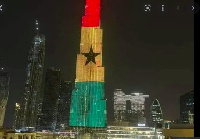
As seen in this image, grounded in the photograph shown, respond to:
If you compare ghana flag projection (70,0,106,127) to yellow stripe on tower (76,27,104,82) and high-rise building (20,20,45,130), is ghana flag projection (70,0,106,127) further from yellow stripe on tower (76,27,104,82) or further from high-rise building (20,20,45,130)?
high-rise building (20,20,45,130)

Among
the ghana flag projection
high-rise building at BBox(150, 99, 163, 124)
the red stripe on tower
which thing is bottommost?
high-rise building at BBox(150, 99, 163, 124)

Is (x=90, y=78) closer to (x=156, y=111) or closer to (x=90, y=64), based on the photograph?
(x=90, y=64)

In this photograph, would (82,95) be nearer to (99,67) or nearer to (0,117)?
(99,67)

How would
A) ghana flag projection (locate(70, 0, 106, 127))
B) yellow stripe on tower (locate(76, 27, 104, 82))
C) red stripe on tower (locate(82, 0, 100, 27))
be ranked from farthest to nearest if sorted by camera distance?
red stripe on tower (locate(82, 0, 100, 27)) < yellow stripe on tower (locate(76, 27, 104, 82)) < ghana flag projection (locate(70, 0, 106, 127))

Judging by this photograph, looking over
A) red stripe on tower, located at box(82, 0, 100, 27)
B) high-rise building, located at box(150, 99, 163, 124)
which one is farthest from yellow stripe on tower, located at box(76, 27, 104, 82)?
high-rise building, located at box(150, 99, 163, 124)

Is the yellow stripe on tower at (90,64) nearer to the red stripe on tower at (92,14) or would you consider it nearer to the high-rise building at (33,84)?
the red stripe on tower at (92,14)
